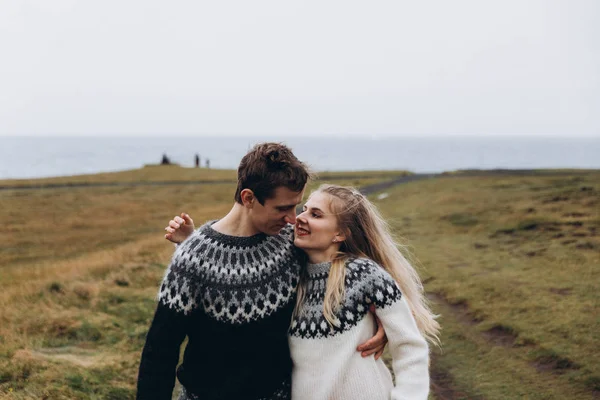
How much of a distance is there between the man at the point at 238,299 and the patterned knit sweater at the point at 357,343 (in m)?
0.10

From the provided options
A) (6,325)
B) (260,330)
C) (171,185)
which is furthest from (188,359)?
(171,185)

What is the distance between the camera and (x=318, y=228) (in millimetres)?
3365

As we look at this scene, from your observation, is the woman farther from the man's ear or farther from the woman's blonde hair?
the man's ear

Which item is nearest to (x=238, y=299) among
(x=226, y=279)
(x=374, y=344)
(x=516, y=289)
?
(x=226, y=279)

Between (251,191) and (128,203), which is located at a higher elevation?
(251,191)

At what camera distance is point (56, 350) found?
7.39 m

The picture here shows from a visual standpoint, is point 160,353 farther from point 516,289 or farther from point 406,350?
point 516,289

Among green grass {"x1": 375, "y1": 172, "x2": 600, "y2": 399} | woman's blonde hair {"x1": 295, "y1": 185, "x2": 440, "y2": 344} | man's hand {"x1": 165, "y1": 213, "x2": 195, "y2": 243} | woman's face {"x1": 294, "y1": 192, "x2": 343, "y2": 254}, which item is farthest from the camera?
green grass {"x1": 375, "y1": 172, "x2": 600, "y2": 399}

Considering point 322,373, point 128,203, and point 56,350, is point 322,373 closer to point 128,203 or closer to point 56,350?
point 56,350

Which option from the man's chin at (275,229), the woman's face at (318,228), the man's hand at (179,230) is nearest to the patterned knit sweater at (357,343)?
the woman's face at (318,228)

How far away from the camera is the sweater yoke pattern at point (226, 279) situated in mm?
2939

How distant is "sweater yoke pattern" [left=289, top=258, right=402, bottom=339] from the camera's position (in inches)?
124

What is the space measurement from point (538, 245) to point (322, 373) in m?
11.9

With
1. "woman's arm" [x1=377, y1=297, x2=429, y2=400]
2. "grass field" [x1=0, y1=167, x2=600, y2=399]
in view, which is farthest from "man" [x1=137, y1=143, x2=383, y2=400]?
"grass field" [x1=0, y1=167, x2=600, y2=399]
